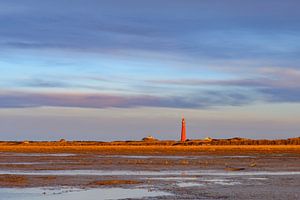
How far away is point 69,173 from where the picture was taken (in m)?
39.2

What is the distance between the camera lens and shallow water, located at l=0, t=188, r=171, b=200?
26.1m

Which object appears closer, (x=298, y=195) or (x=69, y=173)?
(x=298, y=195)

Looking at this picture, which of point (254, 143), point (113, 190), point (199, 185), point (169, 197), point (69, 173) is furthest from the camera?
point (254, 143)

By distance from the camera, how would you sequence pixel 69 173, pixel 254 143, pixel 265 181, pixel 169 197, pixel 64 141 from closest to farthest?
1. pixel 169 197
2. pixel 265 181
3. pixel 69 173
4. pixel 254 143
5. pixel 64 141

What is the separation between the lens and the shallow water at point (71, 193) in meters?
26.1

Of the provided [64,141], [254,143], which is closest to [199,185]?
[254,143]

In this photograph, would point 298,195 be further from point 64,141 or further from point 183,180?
point 64,141

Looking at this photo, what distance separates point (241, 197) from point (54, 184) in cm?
1008

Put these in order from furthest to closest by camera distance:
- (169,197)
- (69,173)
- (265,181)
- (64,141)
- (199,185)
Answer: (64,141) → (69,173) → (265,181) → (199,185) → (169,197)

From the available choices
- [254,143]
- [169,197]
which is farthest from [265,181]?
[254,143]

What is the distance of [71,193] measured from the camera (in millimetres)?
27484

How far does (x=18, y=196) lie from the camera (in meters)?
26.5

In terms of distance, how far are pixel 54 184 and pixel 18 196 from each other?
16.6 ft

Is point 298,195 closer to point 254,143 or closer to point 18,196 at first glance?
point 18,196
